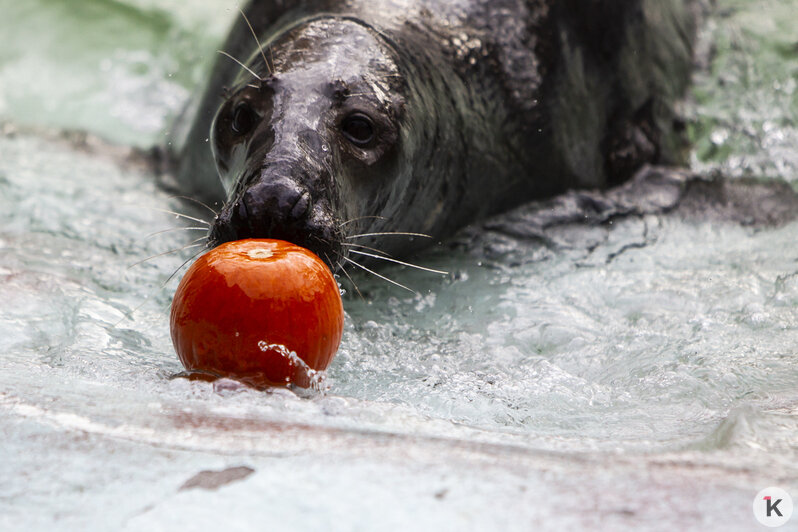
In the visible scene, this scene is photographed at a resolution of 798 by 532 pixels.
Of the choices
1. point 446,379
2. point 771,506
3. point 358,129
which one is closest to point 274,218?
point 446,379

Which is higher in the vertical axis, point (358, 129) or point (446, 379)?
point (358, 129)

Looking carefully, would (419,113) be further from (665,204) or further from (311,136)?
(665,204)

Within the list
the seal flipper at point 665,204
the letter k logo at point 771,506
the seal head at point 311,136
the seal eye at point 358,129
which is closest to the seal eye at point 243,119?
the seal head at point 311,136

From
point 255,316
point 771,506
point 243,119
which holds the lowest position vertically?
point 255,316

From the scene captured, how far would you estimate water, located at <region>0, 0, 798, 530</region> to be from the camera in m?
1.49

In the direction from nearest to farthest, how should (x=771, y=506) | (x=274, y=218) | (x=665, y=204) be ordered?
1. (x=771, y=506)
2. (x=274, y=218)
3. (x=665, y=204)

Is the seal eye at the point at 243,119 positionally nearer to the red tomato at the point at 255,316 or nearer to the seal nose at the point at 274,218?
the seal nose at the point at 274,218

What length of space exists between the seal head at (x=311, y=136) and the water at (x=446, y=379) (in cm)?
40

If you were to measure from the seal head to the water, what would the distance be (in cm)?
40

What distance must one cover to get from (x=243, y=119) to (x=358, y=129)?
390 mm

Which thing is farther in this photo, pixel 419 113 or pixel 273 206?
pixel 419 113

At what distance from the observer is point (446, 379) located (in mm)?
2494

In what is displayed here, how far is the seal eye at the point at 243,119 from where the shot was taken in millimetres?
3084

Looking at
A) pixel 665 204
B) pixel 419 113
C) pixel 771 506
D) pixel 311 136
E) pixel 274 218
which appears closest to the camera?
pixel 771 506
